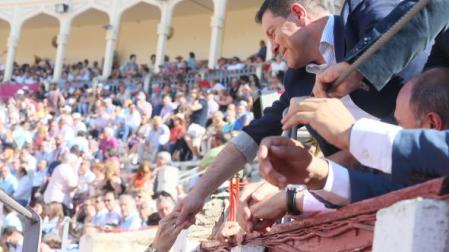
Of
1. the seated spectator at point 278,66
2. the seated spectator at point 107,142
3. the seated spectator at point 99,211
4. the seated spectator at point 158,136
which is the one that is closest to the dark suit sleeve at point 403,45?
the seated spectator at point 99,211

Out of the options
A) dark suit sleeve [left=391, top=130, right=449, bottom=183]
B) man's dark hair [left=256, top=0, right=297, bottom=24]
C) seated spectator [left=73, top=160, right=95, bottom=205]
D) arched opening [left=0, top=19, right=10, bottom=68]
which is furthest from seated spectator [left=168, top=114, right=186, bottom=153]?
arched opening [left=0, top=19, right=10, bottom=68]

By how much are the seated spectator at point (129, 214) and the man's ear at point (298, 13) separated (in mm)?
5204

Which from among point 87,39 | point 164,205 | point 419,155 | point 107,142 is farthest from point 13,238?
point 87,39

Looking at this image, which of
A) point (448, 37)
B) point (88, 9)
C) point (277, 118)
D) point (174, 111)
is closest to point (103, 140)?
point (174, 111)

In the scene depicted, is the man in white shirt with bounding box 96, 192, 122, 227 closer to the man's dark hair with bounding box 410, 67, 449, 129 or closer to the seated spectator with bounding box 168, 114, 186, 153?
the seated spectator with bounding box 168, 114, 186, 153

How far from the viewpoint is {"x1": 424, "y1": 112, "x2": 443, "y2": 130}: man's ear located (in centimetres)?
218

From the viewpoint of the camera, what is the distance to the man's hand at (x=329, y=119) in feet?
6.71

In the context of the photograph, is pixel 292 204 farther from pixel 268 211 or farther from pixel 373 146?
pixel 373 146

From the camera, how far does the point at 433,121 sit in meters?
2.20

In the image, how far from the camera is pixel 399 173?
188 centimetres

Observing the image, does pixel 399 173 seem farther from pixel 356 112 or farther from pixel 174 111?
pixel 174 111

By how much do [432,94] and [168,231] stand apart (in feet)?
4.99

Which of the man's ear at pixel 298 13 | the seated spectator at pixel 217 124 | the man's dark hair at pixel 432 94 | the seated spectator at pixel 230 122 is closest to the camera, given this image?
the man's dark hair at pixel 432 94

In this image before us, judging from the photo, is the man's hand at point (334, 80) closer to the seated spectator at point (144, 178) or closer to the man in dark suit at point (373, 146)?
the man in dark suit at point (373, 146)
